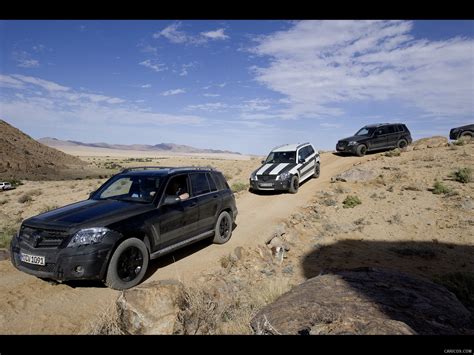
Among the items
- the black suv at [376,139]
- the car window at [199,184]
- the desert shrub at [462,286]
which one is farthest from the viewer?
the black suv at [376,139]

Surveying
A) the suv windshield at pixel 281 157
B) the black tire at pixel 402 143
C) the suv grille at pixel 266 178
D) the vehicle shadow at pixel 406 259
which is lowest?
the vehicle shadow at pixel 406 259

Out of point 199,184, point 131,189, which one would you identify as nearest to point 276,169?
point 199,184

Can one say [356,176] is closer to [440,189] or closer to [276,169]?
[440,189]

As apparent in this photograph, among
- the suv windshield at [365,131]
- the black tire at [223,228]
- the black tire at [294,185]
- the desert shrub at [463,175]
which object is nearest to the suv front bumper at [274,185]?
the black tire at [294,185]

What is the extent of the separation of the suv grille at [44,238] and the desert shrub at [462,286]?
7.13 metres

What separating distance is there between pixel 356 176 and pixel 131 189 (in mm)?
13655

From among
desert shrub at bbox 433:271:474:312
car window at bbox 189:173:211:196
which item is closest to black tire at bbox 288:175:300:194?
car window at bbox 189:173:211:196

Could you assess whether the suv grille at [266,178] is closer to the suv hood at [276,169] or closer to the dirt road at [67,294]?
the suv hood at [276,169]

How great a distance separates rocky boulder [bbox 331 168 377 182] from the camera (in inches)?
656

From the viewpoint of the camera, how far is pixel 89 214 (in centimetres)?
526

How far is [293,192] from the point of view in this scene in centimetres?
1509

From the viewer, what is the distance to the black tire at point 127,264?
4957 millimetres
